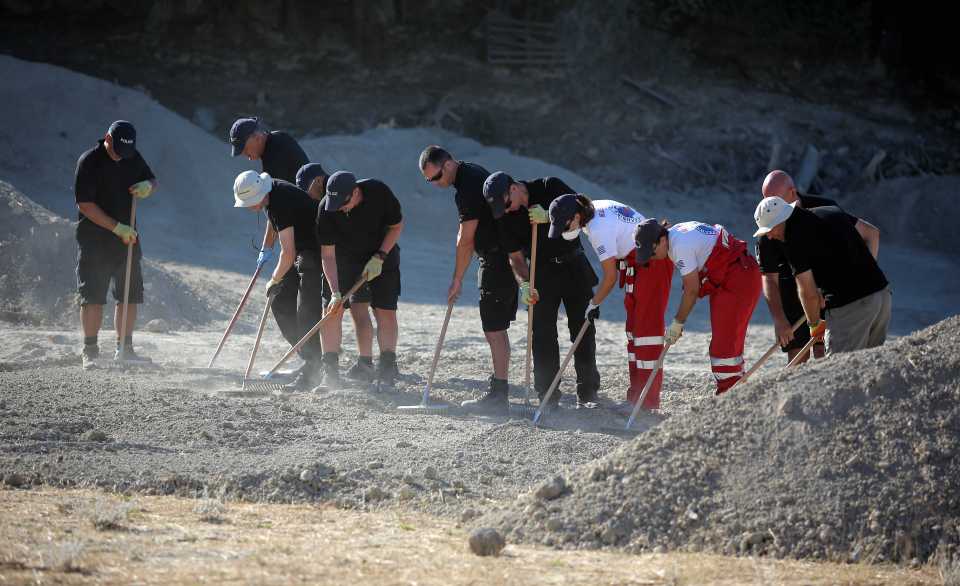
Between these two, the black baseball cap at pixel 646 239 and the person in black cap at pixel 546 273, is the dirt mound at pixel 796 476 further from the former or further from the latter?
the person in black cap at pixel 546 273

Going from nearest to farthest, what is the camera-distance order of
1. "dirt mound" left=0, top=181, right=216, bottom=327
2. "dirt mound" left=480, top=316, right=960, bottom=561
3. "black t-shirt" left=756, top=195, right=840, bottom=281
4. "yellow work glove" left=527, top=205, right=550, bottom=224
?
1. "dirt mound" left=480, top=316, right=960, bottom=561
2. "black t-shirt" left=756, top=195, right=840, bottom=281
3. "yellow work glove" left=527, top=205, right=550, bottom=224
4. "dirt mound" left=0, top=181, right=216, bottom=327

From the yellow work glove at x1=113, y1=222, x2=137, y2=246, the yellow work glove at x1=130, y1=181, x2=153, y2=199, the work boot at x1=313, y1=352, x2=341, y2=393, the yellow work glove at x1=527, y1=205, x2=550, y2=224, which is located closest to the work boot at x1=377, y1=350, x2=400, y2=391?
the work boot at x1=313, y1=352, x2=341, y2=393

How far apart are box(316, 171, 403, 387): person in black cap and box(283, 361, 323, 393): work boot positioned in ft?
0.49

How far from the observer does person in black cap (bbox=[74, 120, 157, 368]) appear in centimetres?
894

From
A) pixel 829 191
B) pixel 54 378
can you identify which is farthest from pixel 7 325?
pixel 829 191

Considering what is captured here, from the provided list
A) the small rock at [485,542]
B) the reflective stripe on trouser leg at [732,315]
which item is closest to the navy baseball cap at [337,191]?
the reflective stripe on trouser leg at [732,315]

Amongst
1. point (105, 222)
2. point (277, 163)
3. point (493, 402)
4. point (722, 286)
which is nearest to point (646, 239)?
point (722, 286)

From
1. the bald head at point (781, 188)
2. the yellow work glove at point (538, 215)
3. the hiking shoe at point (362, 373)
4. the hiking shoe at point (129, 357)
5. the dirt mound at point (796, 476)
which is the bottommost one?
the hiking shoe at point (129, 357)

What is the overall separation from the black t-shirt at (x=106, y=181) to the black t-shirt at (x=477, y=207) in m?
2.82

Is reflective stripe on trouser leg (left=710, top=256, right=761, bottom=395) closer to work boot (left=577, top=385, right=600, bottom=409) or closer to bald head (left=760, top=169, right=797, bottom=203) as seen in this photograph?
bald head (left=760, top=169, right=797, bottom=203)

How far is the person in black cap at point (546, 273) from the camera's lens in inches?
311

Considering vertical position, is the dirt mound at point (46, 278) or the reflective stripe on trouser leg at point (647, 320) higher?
the reflective stripe on trouser leg at point (647, 320)

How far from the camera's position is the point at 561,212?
24.1ft

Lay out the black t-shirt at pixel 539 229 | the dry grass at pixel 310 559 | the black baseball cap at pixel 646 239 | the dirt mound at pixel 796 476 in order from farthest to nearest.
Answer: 1. the black t-shirt at pixel 539 229
2. the black baseball cap at pixel 646 239
3. the dirt mound at pixel 796 476
4. the dry grass at pixel 310 559
